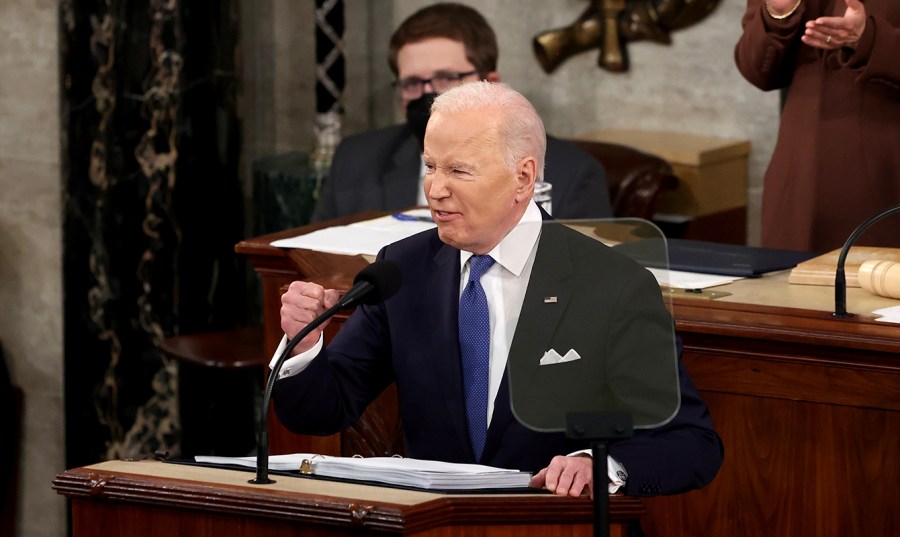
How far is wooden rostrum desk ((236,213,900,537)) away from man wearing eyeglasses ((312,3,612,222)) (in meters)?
1.67

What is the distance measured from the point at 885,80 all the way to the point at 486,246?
154 cm

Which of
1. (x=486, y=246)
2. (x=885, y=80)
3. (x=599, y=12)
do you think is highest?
(x=599, y=12)

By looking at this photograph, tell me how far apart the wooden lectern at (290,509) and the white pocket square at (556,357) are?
22 cm

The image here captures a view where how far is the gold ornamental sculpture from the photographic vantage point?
5.98 metres

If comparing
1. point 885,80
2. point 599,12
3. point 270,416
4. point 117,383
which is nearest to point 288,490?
point 270,416

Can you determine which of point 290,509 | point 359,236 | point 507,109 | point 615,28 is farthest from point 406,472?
point 615,28

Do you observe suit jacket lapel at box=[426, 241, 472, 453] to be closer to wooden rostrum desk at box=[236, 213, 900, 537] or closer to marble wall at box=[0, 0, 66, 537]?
wooden rostrum desk at box=[236, 213, 900, 537]

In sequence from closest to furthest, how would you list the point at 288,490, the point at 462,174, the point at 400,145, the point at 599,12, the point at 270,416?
the point at 288,490 < the point at 462,174 < the point at 270,416 < the point at 400,145 < the point at 599,12

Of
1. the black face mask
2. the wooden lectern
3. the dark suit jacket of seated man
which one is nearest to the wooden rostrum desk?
the wooden lectern

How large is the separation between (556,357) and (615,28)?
411cm

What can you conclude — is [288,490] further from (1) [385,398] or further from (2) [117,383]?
(2) [117,383]

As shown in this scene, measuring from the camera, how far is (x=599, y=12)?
6.12 m

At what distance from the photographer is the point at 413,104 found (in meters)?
4.69

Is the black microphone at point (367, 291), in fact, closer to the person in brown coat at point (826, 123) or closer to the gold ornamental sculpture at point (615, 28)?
the person in brown coat at point (826, 123)
